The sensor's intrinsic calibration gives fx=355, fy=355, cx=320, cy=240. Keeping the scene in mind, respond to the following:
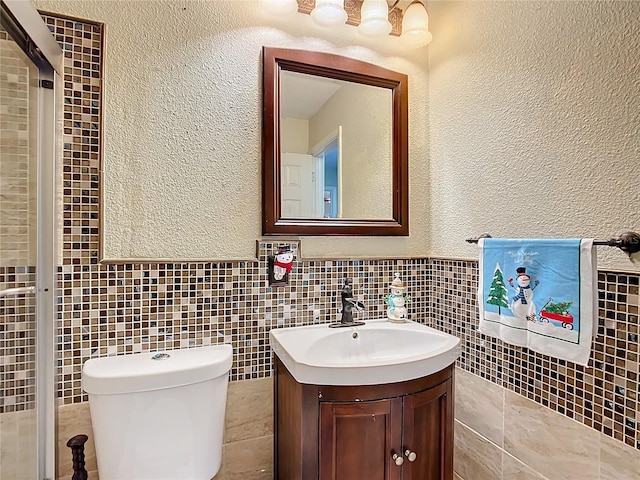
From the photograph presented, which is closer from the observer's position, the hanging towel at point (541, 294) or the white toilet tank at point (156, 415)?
the hanging towel at point (541, 294)

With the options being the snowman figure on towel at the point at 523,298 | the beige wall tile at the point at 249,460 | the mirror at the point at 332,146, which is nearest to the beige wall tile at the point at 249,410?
the beige wall tile at the point at 249,460

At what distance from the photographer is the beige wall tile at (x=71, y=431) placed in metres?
1.17

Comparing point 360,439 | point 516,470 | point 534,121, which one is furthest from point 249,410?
point 534,121

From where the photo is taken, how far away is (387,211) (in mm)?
1615

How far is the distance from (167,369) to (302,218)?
73 centimetres

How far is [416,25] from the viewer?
1529 mm

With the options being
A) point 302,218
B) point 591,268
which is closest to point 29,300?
point 302,218

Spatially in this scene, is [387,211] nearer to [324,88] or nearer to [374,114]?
[374,114]

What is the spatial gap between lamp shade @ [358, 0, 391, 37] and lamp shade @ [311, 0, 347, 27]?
116mm

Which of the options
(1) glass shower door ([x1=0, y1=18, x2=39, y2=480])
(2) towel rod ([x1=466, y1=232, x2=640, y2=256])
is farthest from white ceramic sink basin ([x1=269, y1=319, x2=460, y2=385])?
(1) glass shower door ([x1=0, y1=18, x2=39, y2=480])

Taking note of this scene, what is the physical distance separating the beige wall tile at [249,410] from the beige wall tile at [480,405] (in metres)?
0.78

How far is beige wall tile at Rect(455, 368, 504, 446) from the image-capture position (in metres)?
1.30

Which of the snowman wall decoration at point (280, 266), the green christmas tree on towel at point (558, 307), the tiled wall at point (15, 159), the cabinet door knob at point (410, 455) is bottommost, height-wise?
the cabinet door knob at point (410, 455)

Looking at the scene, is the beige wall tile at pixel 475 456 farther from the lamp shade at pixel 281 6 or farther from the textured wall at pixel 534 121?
the lamp shade at pixel 281 6
